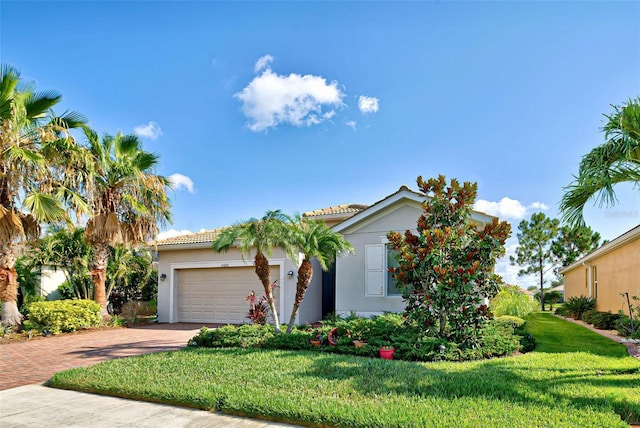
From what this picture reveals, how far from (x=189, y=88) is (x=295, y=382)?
10533mm

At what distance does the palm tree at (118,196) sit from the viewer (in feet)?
52.2

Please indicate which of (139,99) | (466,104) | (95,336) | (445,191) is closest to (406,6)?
(466,104)

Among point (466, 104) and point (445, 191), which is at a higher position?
point (466, 104)

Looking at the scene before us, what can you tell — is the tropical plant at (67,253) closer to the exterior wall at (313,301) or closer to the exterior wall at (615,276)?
the exterior wall at (313,301)

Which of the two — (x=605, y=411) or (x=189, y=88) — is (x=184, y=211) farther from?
(x=605, y=411)

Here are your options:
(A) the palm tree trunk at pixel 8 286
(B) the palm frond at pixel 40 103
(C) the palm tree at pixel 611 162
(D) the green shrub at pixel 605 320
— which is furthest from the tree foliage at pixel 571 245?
(A) the palm tree trunk at pixel 8 286

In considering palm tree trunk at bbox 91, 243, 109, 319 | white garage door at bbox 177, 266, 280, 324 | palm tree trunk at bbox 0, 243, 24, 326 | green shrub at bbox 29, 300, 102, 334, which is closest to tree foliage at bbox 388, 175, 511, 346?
white garage door at bbox 177, 266, 280, 324

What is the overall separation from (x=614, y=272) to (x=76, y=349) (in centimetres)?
1901

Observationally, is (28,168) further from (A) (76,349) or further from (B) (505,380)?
(B) (505,380)

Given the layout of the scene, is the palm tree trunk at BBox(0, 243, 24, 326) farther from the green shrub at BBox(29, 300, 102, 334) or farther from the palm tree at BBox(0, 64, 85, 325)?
the green shrub at BBox(29, 300, 102, 334)

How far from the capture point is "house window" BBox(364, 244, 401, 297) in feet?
45.5

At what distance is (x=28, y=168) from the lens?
13977mm

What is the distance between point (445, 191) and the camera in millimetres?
10141

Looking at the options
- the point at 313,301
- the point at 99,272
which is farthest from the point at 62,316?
the point at 313,301
